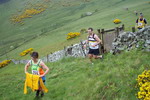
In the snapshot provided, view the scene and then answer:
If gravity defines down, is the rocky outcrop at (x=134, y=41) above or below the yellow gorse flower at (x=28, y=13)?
above

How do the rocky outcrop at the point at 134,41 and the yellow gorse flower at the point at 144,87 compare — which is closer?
the yellow gorse flower at the point at 144,87

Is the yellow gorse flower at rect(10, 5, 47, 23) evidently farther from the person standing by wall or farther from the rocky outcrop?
the person standing by wall

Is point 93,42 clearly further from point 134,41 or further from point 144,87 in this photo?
point 144,87

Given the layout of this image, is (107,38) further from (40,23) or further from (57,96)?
(40,23)

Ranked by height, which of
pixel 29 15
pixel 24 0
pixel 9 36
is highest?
pixel 24 0

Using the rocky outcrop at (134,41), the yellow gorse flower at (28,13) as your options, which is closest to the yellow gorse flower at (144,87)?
the rocky outcrop at (134,41)

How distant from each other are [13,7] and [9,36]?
38.4 meters

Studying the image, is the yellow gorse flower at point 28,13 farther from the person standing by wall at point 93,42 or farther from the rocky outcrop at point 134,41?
the person standing by wall at point 93,42

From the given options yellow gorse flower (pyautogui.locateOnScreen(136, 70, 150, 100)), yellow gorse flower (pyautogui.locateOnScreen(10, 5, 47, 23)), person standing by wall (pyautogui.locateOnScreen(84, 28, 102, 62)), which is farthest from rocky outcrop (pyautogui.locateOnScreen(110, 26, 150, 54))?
yellow gorse flower (pyautogui.locateOnScreen(10, 5, 47, 23))

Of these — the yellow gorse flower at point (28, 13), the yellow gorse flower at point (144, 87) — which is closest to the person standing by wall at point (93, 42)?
the yellow gorse flower at point (144, 87)

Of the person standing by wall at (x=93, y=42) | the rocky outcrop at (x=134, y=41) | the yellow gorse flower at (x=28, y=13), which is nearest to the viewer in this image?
the person standing by wall at (x=93, y=42)

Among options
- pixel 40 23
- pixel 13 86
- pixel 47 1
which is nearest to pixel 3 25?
pixel 40 23

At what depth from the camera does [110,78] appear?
7.45 metres

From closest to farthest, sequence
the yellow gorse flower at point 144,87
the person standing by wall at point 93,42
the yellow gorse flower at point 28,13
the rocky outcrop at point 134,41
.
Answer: the yellow gorse flower at point 144,87, the person standing by wall at point 93,42, the rocky outcrop at point 134,41, the yellow gorse flower at point 28,13
